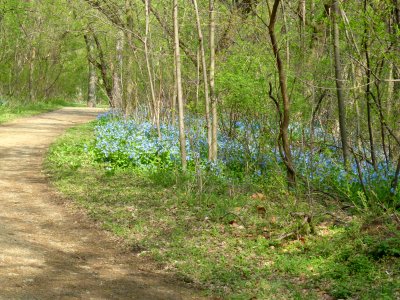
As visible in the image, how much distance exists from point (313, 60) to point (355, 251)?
13.7ft

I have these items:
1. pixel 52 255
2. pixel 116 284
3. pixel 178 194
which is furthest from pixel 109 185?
pixel 116 284

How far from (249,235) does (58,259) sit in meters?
2.34

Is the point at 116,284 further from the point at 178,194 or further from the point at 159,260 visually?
the point at 178,194

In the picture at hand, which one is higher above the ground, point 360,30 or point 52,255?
point 360,30

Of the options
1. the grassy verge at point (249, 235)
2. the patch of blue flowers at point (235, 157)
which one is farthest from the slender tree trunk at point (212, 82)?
the grassy verge at point (249, 235)

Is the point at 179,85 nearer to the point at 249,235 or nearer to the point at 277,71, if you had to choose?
the point at 277,71

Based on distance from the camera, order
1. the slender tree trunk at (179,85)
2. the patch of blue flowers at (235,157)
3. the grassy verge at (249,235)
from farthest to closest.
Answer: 1. the slender tree trunk at (179,85)
2. the patch of blue flowers at (235,157)
3. the grassy verge at (249,235)

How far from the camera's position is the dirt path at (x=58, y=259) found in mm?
5914

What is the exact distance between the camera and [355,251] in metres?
6.82

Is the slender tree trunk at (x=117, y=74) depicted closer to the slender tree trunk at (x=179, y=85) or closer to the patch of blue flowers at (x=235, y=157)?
the patch of blue flowers at (x=235, y=157)

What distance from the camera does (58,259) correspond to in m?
6.92

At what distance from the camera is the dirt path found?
19.4 ft

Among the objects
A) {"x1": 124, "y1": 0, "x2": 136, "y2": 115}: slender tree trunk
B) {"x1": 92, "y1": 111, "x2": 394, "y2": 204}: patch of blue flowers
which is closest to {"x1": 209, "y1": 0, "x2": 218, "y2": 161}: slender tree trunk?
{"x1": 92, "y1": 111, "x2": 394, "y2": 204}: patch of blue flowers

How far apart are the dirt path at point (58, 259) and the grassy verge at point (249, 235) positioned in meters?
0.31
